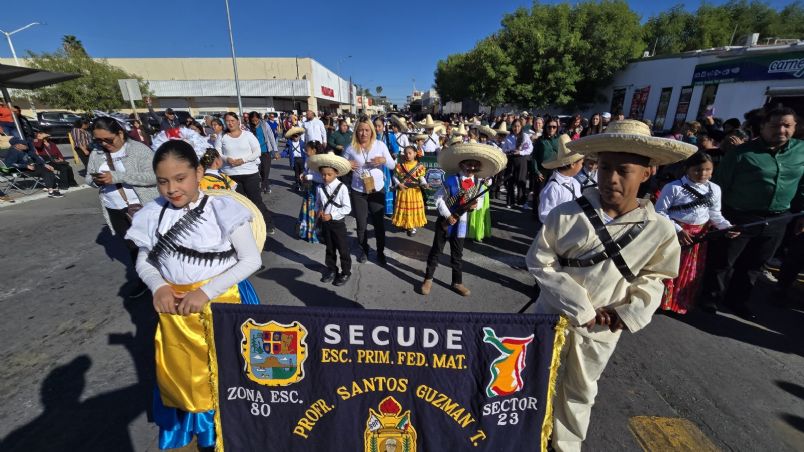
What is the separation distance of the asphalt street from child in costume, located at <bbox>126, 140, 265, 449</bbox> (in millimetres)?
839

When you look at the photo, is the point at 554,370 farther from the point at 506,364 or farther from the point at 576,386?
the point at 576,386

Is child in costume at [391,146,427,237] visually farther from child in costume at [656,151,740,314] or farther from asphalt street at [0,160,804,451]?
child in costume at [656,151,740,314]

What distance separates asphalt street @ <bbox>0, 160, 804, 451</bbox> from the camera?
8.08 ft

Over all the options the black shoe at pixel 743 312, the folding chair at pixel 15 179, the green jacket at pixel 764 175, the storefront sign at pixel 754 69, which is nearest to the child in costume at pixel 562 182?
the green jacket at pixel 764 175

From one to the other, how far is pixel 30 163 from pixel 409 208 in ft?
37.1

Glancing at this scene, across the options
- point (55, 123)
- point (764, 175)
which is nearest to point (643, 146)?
point (764, 175)

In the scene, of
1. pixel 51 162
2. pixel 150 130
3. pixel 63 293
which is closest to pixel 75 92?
pixel 150 130

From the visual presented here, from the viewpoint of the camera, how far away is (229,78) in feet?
170

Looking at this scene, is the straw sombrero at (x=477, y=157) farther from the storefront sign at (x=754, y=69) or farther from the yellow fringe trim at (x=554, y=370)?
the storefront sign at (x=754, y=69)

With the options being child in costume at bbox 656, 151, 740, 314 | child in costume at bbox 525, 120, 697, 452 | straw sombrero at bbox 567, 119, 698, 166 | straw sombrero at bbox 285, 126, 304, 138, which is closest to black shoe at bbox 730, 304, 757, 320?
child in costume at bbox 656, 151, 740, 314

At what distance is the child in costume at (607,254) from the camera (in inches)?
68.7

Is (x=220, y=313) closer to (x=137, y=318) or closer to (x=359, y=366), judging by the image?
(x=359, y=366)

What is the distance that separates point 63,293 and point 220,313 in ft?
14.3

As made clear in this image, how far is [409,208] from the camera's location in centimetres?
639
